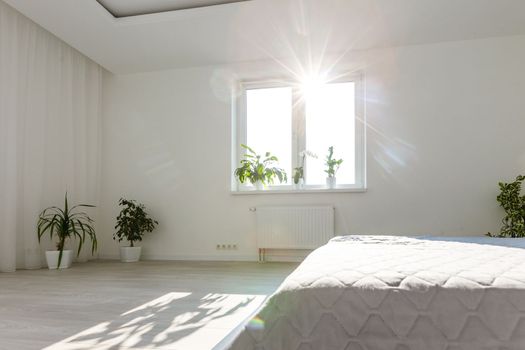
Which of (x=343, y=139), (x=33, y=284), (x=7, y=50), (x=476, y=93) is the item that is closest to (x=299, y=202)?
(x=343, y=139)

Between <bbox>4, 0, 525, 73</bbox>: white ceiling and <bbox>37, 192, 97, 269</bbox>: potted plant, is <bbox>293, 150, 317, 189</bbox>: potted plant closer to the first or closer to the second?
<bbox>4, 0, 525, 73</bbox>: white ceiling

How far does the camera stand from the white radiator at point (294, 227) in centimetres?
450

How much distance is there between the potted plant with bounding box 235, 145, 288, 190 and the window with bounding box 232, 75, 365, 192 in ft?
0.34

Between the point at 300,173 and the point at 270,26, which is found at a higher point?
the point at 270,26

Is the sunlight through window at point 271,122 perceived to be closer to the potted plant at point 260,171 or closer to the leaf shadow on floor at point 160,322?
the potted plant at point 260,171

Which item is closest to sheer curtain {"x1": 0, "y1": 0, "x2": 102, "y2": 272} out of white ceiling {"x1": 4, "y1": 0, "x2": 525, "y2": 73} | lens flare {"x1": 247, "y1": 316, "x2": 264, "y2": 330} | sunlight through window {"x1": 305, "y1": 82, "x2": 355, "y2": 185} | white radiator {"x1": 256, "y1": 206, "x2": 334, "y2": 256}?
white ceiling {"x1": 4, "y1": 0, "x2": 525, "y2": 73}

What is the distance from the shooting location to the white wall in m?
4.26

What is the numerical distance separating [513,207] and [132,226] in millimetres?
4053

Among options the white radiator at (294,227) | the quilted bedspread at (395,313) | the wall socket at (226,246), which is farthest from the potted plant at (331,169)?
the quilted bedspread at (395,313)

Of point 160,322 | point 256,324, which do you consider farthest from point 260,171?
point 256,324

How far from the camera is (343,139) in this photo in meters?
4.80

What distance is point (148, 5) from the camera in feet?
13.4

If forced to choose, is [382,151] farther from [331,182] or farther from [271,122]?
[271,122]

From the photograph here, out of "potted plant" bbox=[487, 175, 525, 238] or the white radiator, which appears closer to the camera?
"potted plant" bbox=[487, 175, 525, 238]
